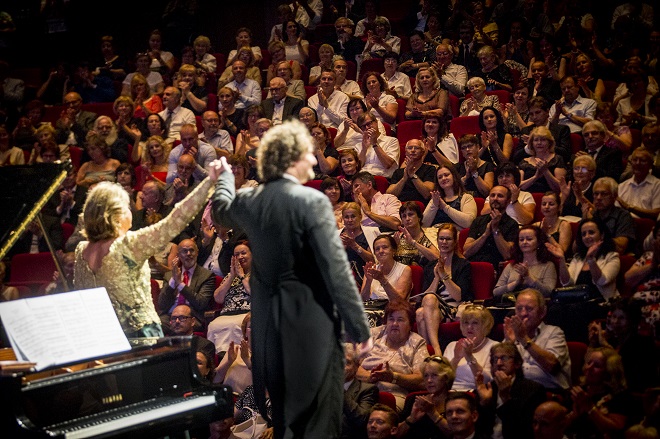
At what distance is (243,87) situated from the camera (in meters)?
8.02

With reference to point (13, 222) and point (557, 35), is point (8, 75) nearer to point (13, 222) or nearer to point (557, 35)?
point (557, 35)

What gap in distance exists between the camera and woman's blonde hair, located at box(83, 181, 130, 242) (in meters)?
3.29

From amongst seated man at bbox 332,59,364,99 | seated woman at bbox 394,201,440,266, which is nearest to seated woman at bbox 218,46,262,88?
seated man at bbox 332,59,364,99

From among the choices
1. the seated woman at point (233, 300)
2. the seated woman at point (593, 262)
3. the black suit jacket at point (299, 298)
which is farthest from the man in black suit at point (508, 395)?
the seated woman at point (233, 300)

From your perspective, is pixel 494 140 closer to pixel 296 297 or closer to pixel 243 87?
pixel 243 87

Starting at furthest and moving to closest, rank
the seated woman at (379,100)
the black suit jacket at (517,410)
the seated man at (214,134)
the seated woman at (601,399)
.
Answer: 1. the seated man at (214,134)
2. the seated woman at (379,100)
3. the black suit jacket at (517,410)
4. the seated woman at (601,399)

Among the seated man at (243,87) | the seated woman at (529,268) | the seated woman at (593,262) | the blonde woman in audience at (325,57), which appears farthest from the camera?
the blonde woman in audience at (325,57)

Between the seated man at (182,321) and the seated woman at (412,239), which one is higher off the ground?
the seated woman at (412,239)

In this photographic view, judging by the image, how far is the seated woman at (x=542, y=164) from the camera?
586 cm

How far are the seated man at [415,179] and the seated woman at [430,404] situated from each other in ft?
6.26

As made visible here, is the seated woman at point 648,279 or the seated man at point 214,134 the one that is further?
the seated man at point 214,134

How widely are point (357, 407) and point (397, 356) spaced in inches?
19.4

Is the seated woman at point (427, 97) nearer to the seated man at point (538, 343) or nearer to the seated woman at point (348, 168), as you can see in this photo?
the seated woman at point (348, 168)

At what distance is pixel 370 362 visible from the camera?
4922 millimetres
